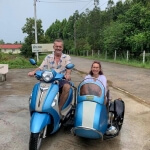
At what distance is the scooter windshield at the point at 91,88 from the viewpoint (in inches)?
152

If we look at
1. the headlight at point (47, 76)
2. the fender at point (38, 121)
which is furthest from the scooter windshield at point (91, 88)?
the fender at point (38, 121)

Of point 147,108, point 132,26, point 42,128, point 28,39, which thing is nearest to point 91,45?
point 28,39

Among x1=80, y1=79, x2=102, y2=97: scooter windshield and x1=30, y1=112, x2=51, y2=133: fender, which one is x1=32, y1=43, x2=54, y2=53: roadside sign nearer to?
x1=80, y1=79, x2=102, y2=97: scooter windshield

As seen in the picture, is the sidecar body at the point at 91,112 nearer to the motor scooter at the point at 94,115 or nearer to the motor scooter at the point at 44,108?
the motor scooter at the point at 94,115

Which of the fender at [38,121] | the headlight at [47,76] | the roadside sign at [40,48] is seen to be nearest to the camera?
the fender at [38,121]

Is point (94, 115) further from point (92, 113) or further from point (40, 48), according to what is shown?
point (40, 48)

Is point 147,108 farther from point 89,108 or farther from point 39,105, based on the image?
point 39,105

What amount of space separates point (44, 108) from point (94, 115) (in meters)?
0.72

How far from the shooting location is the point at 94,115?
3.57 m

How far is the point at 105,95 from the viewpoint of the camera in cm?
397

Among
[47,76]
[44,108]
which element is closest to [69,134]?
[44,108]

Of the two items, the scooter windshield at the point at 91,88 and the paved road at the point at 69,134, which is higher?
the scooter windshield at the point at 91,88

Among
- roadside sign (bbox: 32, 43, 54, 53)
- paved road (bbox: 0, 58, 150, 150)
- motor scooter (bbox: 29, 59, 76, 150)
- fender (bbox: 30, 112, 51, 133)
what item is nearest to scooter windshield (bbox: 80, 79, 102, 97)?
motor scooter (bbox: 29, 59, 76, 150)

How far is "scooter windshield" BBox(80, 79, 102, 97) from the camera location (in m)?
3.87
